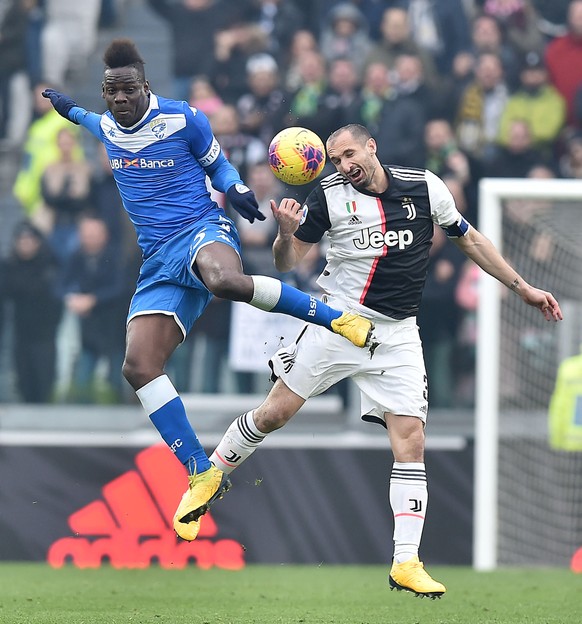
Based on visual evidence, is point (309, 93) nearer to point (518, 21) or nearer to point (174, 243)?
point (518, 21)

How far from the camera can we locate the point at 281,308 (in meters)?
7.38

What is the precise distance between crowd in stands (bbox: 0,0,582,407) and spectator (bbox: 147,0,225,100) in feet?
0.05

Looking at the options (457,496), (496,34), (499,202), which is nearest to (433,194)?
(499,202)

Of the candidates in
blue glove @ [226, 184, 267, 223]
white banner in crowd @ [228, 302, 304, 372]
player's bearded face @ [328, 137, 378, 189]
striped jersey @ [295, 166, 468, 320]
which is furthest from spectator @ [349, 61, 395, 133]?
blue glove @ [226, 184, 267, 223]

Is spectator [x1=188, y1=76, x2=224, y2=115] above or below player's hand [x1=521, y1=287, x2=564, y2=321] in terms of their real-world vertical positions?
above

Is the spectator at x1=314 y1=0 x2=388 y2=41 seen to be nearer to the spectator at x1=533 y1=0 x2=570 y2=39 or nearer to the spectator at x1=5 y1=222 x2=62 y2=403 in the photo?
the spectator at x1=533 y1=0 x2=570 y2=39

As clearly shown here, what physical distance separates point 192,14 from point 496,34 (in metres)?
2.97

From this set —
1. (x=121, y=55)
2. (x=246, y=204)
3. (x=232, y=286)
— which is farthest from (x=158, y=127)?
(x=232, y=286)

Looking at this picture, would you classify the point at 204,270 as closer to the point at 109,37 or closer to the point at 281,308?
the point at 281,308

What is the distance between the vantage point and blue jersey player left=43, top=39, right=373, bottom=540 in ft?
24.3

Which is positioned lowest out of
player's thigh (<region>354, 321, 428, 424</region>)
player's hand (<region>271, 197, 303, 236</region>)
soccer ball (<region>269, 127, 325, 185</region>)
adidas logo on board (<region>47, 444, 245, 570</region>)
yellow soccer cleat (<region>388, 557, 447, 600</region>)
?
adidas logo on board (<region>47, 444, 245, 570</region>)

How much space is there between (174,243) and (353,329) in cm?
121

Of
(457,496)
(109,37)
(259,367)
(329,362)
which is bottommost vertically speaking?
(457,496)

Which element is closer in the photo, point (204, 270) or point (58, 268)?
point (204, 270)
